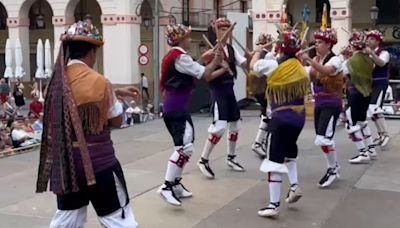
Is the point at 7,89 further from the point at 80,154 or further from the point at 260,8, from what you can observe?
the point at 80,154

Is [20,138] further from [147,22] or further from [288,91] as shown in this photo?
[147,22]

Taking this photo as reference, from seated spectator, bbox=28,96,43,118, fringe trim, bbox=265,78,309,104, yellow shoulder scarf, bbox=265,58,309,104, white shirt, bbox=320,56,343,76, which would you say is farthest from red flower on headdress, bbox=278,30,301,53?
seated spectator, bbox=28,96,43,118

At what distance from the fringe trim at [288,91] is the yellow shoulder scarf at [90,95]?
234cm

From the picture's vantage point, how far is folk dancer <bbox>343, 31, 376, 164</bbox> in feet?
27.8

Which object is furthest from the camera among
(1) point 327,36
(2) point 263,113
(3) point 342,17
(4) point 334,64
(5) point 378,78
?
(3) point 342,17

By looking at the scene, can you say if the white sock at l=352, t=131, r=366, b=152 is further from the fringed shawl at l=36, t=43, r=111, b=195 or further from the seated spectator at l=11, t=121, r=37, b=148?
the seated spectator at l=11, t=121, r=37, b=148

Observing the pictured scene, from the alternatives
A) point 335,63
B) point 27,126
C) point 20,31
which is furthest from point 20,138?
point 20,31

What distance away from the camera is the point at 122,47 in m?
24.7

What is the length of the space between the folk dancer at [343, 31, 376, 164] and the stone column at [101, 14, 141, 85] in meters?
16.6

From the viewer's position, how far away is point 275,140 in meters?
6.03

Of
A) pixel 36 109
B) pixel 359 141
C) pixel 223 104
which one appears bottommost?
pixel 36 109

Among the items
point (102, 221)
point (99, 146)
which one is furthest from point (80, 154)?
point (102, 221)

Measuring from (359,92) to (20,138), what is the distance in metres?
6.39

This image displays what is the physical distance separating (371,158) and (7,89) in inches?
582
